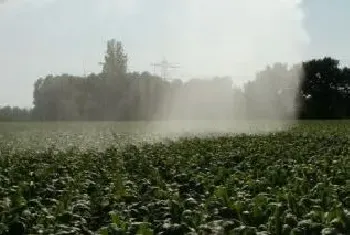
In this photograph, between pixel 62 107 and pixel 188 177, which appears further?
pixel 62 107

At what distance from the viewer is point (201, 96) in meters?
76.8

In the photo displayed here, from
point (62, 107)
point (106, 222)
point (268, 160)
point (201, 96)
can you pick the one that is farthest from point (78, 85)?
point (106, 222)

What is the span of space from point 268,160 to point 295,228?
8.12m

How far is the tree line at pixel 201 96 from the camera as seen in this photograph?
76.5 meters

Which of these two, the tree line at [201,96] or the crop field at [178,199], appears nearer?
the crop field at [178,199]

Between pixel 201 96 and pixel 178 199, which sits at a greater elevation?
pixel 201 96

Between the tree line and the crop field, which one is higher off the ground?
the tree line

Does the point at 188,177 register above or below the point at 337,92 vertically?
below

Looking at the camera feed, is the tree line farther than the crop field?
Yes

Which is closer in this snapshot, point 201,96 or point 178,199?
point 178,199

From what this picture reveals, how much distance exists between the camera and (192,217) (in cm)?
709

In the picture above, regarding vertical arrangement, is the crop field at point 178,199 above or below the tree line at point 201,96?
below

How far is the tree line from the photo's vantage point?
3012 inches

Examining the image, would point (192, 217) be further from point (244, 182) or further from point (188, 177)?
point (188, 177)
